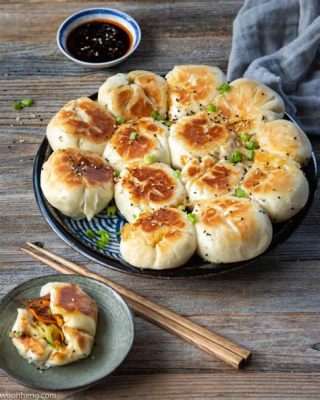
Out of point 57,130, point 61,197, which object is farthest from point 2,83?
point 61,197

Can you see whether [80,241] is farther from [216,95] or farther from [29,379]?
[216,95]

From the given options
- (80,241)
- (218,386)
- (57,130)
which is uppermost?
(57,130)

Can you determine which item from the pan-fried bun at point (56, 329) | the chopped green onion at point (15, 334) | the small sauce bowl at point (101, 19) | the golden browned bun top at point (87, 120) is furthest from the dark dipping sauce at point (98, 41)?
the chopped green onion at point (15, 334)

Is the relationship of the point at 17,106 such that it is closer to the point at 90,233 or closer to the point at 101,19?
the point at 101,19

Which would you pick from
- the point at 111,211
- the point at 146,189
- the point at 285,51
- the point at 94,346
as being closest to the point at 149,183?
the point at 146,189

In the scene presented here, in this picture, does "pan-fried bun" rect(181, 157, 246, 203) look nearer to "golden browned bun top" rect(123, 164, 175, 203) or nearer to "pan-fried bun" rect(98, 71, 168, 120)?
"golden browned bun top" rect(123, 164, 175, 203)

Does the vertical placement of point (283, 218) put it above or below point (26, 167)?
above

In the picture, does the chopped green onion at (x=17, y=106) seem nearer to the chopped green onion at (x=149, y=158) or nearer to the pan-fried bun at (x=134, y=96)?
the pan-fried bun at (x=134, y=96)
